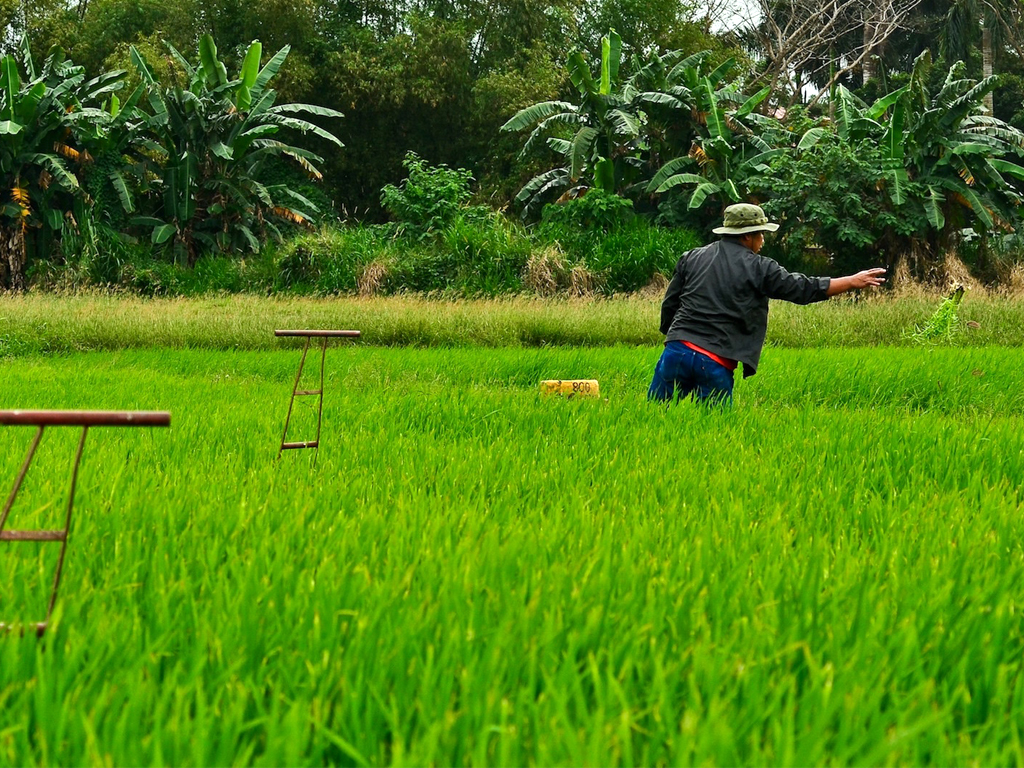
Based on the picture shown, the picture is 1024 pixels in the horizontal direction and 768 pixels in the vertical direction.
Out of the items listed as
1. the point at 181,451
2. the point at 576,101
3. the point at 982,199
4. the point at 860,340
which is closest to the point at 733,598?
the point at 181,451

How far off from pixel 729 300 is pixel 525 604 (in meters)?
3.50

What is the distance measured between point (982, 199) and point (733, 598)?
17.9 meters

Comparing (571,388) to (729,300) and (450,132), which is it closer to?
(729,300)

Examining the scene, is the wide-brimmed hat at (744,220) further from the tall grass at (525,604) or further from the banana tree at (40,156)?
the banana tree at (40,156)

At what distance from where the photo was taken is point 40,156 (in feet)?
54.0

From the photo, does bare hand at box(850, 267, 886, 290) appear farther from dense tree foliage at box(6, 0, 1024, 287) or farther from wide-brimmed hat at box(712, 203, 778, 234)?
dense tree foliage at box(6, 0, 1024, 287)

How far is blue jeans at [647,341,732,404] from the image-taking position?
17.1 feet

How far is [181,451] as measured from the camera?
12.7 feet

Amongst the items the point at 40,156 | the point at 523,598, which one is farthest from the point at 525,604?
the point at 40,156

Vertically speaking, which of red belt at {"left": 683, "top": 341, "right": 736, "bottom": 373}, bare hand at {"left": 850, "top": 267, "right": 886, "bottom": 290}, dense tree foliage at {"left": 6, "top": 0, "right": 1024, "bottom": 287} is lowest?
red belt at {"left": 683, "top": 341, "right": 736, "bottom": 373}

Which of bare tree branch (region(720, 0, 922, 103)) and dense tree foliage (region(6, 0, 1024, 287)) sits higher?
bare tree branch (region(720, 0, 922, 103))

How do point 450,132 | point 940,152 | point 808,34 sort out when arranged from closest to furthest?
point 940,152, point 450,132, point 808,34

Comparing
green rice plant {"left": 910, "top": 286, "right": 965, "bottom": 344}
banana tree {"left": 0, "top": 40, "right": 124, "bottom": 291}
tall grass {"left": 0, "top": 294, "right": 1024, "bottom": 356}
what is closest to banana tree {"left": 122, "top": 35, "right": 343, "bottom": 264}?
banana tree {"left": 0, "top": 40, "right": 124, "bottom": 291}

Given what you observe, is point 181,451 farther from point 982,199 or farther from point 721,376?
point 982,199
